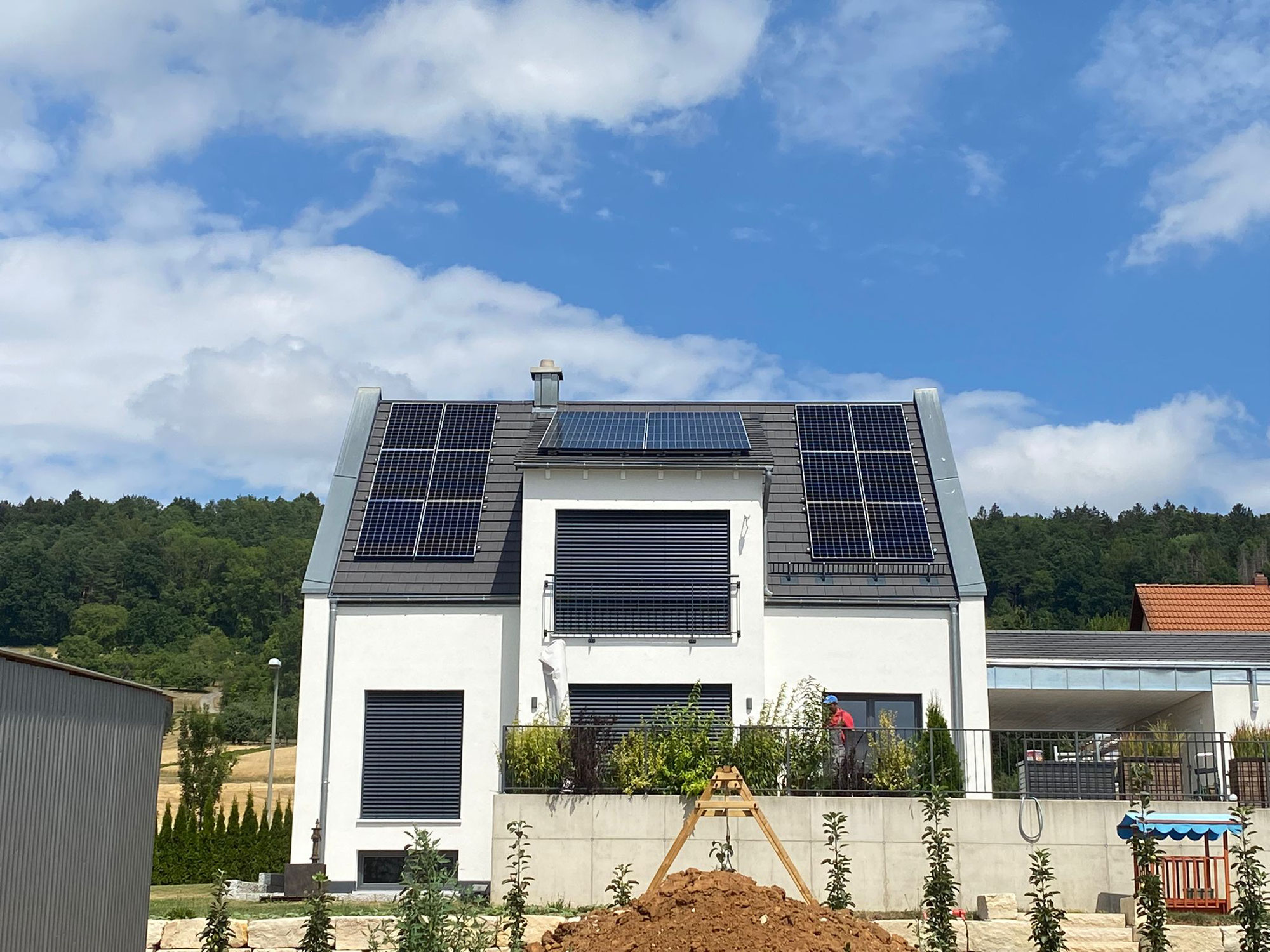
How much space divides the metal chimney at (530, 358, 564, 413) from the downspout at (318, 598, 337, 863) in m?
6.50

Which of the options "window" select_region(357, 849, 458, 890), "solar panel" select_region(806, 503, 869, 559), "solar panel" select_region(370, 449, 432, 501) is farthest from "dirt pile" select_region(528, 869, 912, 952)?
"solar panel" select_region(370, 449, 432, 501)

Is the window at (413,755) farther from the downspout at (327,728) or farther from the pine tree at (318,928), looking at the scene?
the pine tree at (318,928)

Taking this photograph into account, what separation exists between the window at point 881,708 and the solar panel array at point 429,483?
7.11 m

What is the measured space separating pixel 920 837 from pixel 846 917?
4714mm

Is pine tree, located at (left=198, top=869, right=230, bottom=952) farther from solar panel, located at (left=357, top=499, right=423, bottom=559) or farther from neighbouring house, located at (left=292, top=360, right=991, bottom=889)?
solar panel, located at (left=357, top=499, right=423, bottom=559)

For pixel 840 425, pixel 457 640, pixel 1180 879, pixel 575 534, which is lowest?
pixel 1180 879

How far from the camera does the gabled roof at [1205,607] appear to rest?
3647cm

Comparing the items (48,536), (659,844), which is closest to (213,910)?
(659,844)

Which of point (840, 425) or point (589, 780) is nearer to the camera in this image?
point (589, 780)

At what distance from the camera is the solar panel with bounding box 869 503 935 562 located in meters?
22.6

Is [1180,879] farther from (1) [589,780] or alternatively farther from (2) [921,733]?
(1) [589,780]

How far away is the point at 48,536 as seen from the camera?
11231cm

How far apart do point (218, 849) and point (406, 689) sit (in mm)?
14594

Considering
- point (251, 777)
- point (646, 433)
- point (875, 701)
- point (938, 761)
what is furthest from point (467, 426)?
point (251, 777)
